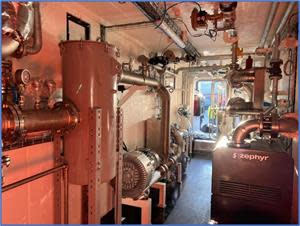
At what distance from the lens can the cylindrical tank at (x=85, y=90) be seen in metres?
1.38

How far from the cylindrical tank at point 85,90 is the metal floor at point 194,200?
1.79 meters

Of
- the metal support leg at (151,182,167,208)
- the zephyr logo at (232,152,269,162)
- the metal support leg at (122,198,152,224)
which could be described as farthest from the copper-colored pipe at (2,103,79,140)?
the metal support leg at (151,182,167,208)

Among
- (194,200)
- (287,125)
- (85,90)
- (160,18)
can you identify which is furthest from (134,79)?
(194,200)

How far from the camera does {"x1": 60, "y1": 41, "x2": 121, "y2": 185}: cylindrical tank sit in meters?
1.38

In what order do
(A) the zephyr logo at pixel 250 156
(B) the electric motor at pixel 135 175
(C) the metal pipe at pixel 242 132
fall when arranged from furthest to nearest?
(B) the electric motor at pixel 135 175, (C) the metal pipe at pixel 242 132, (A) the zephyr logo at pixel 250 156

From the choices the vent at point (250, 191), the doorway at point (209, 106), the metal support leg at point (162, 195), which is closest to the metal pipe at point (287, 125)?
the vent at point (250, 191)

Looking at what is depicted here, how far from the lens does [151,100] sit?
3959 mm

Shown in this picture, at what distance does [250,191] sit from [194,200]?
6.36 ft

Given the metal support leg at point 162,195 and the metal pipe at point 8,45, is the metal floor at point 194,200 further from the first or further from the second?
the metal pipe at point 8,45

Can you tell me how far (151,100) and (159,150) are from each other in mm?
1073

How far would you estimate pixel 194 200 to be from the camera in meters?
3.30

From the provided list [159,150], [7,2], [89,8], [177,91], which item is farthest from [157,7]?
[177,91]

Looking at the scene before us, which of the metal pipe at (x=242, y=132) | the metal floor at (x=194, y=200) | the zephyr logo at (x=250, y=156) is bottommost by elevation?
the metal floor at (x=194, y=200)

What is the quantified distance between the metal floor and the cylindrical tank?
70.6 inches
